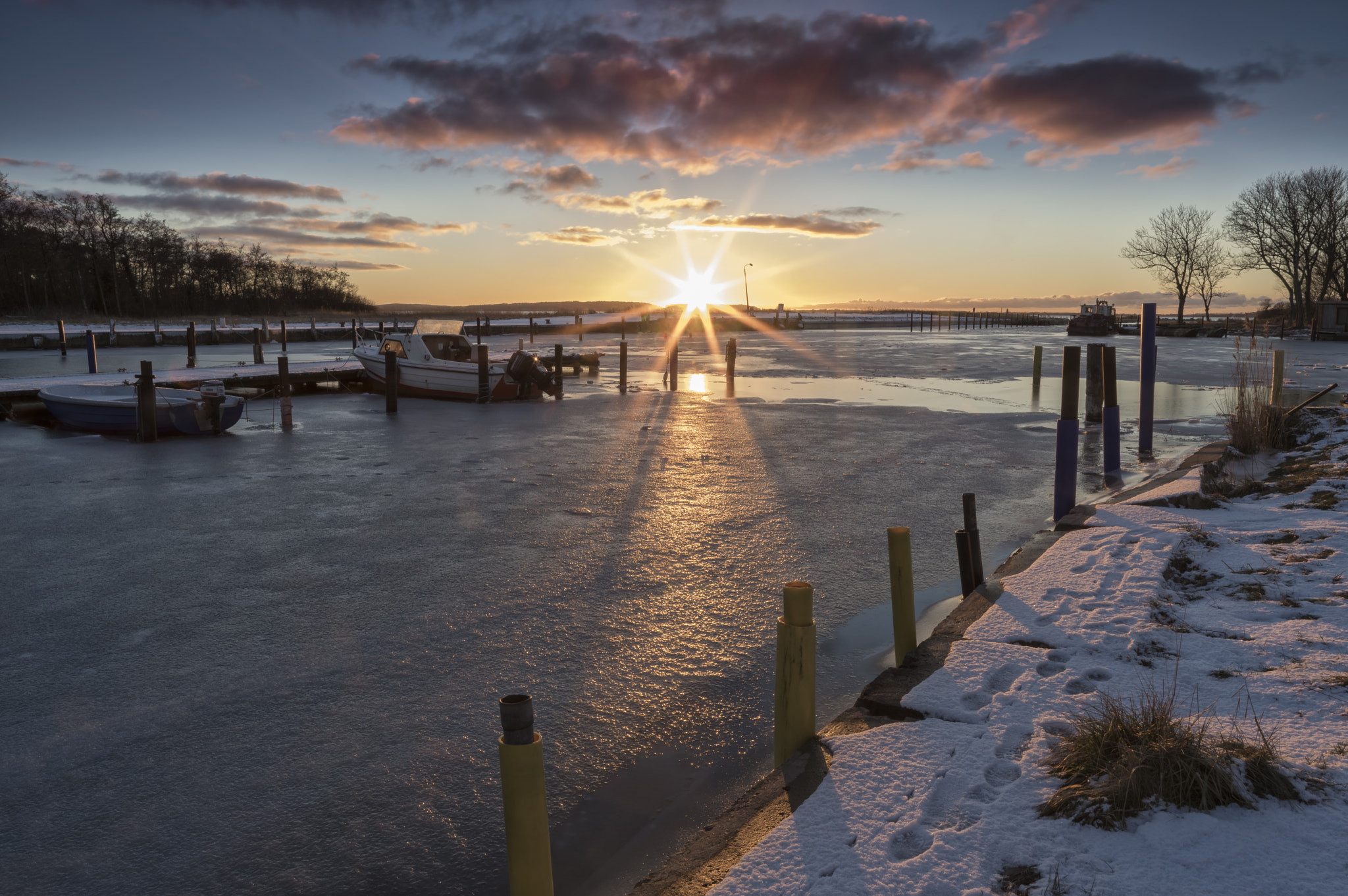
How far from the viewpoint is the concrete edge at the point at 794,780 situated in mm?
2848

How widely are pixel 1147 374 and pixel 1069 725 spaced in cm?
1026

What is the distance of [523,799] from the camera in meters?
2.42

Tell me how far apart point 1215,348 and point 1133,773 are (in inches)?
2044

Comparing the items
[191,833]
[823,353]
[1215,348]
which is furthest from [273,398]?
[1215,348]

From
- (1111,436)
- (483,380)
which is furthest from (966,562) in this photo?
(483,380)

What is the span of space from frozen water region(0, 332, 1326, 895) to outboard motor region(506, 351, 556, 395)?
8.07 meters

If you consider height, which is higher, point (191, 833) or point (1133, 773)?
point (1133, 773)

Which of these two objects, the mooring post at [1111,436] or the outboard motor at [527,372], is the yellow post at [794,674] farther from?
the outboard motor at [527,372]

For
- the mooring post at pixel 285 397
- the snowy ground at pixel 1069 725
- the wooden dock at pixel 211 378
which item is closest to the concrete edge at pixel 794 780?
the snowy ground at pixel 1069 725

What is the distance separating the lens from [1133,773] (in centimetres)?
296

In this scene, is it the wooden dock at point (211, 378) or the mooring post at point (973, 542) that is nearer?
the mooring post at point (973, 542)

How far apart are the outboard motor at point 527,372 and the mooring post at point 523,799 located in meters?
19.7

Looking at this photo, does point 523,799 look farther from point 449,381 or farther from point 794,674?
point 449,381

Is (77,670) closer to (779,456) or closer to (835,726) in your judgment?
(835,726)
